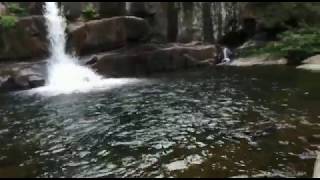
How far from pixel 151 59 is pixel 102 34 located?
3730 mm

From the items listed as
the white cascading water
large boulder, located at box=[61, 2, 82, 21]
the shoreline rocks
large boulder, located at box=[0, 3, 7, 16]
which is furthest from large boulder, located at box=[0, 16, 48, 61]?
the shoreline rocks

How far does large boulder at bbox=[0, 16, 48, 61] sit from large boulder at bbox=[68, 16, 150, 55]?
1.86 m

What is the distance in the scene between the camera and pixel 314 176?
8641 mm

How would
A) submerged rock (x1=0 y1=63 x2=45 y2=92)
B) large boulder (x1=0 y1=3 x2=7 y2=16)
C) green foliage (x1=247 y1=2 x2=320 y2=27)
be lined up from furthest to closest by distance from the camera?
green foliage (x1=247 y1=2 x2=320 y2=27)
large boulder (x1=0 y1=3 x2=7 y2=16)
submerged rock (x1=0 y1=63 x2=45 y2=92)

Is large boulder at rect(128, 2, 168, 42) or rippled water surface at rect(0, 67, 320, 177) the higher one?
large boulder at rect(128, 2, 168, 42)

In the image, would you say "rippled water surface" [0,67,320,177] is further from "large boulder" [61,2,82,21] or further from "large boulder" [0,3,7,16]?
"large boulder" [61,2,82,21]

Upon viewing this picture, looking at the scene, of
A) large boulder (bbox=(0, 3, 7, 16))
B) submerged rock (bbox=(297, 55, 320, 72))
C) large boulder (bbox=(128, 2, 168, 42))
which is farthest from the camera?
large boulder (bbox=(128, 2, 168, 42))

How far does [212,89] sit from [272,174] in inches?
438

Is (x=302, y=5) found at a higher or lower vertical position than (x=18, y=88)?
higher

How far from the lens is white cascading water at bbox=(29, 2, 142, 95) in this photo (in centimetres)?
2356

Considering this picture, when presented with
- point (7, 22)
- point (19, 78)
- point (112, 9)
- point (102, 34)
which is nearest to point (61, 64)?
A: point (102, 34)

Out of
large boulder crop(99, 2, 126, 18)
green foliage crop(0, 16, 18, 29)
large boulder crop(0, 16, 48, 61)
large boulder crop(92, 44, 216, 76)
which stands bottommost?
large boulder crop(92, 44, 216, 76)

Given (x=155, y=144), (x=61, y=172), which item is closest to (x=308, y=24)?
(x=155, y=144)

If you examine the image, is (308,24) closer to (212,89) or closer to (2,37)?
(212,89)
